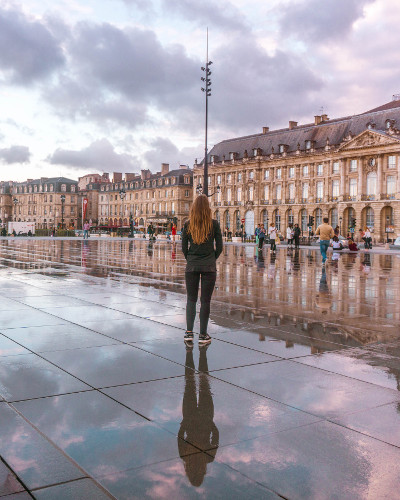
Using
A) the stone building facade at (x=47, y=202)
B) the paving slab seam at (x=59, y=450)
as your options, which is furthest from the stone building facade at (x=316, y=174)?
the paving slab seam at (x=59, y=450)

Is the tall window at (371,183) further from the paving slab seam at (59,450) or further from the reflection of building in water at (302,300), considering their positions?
the paving slab seam at (59,450)

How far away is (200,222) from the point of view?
576 cm

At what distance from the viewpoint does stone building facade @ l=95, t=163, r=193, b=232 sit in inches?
3846

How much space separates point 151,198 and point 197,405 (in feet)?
334

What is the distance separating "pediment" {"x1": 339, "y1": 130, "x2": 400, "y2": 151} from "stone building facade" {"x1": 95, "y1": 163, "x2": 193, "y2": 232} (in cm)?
3232

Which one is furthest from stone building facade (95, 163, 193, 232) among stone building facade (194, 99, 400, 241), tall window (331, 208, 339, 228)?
tall window (331, 208, 339, 228)

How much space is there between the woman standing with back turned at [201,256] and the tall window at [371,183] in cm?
6408

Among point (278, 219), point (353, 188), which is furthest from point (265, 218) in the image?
point (353, 188)

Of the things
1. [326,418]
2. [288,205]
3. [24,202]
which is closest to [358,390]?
[326,418]

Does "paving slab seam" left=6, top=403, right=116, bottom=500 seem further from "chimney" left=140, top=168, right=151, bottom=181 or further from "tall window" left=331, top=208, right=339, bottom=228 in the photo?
"chimney" left=140, top=168, right=151, bottom=181

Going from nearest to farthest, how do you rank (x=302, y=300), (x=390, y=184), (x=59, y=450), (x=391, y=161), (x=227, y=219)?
1. (x=59, y=450)
2. (x=302, y=300)
3. (x=391, y=161)
4. (x=390, y=184)
5. (x=227, y=219)

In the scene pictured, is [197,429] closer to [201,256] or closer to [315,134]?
[201,256]

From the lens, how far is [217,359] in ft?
16.4

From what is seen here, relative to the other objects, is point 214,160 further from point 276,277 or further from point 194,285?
point 194,285
